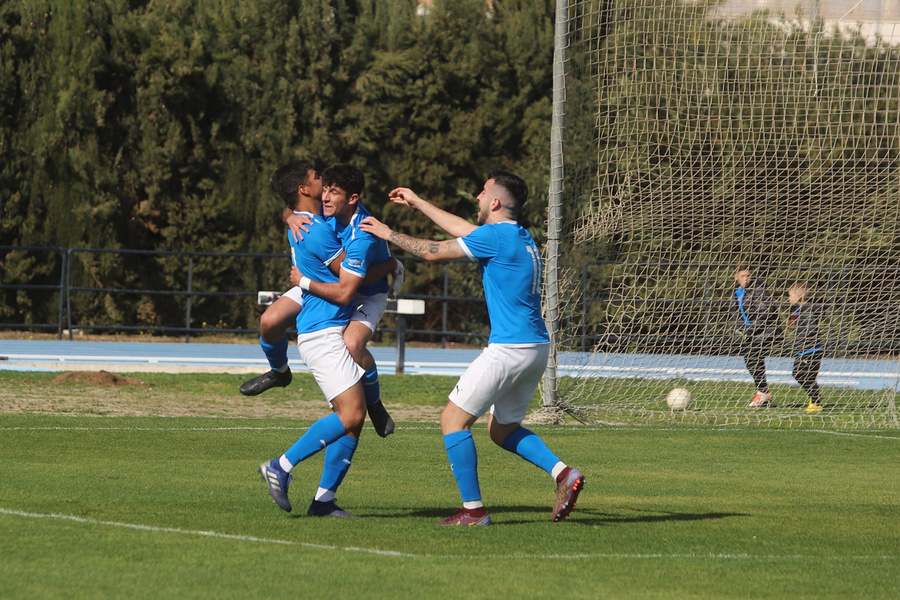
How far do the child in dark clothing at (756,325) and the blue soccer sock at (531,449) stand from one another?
23.6 feet

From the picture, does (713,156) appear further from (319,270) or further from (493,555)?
(493,555)

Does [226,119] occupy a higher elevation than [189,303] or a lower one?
higher

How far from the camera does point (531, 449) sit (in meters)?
6.69

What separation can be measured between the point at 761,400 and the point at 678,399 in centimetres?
141

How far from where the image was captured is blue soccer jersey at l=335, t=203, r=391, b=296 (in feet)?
21.7

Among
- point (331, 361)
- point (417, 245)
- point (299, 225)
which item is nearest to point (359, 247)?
point (417, 245)

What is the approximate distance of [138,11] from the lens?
23094 millimetres

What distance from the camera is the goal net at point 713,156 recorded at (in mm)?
12180

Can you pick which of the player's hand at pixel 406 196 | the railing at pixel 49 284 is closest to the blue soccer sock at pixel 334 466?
the player's hand at pixel 406 196

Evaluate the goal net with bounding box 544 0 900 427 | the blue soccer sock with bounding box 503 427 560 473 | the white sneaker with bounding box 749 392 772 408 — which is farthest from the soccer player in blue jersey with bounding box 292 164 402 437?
the white sneaker with bounding box 749 392 772 408

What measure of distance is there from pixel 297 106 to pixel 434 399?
36.4 ft

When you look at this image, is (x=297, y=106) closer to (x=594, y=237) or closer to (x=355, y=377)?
(x=594, y=237)

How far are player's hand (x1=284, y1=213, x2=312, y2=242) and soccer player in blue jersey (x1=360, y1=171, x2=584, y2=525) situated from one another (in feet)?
1.35

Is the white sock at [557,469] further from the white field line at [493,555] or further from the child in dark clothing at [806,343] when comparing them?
the child in dark clothing at [806,343]
